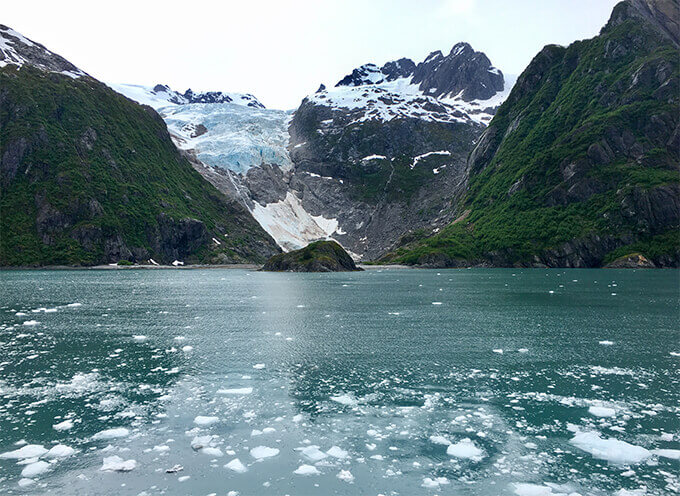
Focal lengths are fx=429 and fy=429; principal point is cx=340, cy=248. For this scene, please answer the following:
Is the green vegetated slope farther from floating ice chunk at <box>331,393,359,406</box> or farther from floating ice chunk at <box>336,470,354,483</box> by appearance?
floating ice chunk at <box>336,470,354,483</box>

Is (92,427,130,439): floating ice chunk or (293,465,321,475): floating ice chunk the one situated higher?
(293,465,321,475): floating ice chunk

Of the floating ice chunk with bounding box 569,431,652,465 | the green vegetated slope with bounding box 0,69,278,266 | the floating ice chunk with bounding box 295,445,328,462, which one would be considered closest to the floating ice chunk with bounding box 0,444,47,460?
the floating ice chunk with bounding box 295,445,328,462

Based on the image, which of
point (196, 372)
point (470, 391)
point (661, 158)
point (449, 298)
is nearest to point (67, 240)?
point (449, 298)

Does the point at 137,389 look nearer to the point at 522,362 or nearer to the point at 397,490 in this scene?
the point at 397,490

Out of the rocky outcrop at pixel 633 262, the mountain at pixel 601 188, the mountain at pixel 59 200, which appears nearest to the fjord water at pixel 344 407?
the rocky outcrop at pixel 633 262

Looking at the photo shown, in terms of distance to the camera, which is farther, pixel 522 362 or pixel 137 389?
pixel 522 362

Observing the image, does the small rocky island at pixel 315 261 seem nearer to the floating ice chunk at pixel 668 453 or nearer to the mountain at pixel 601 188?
the mountain at pixel 601 188

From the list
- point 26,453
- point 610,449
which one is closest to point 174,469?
point 26,453
